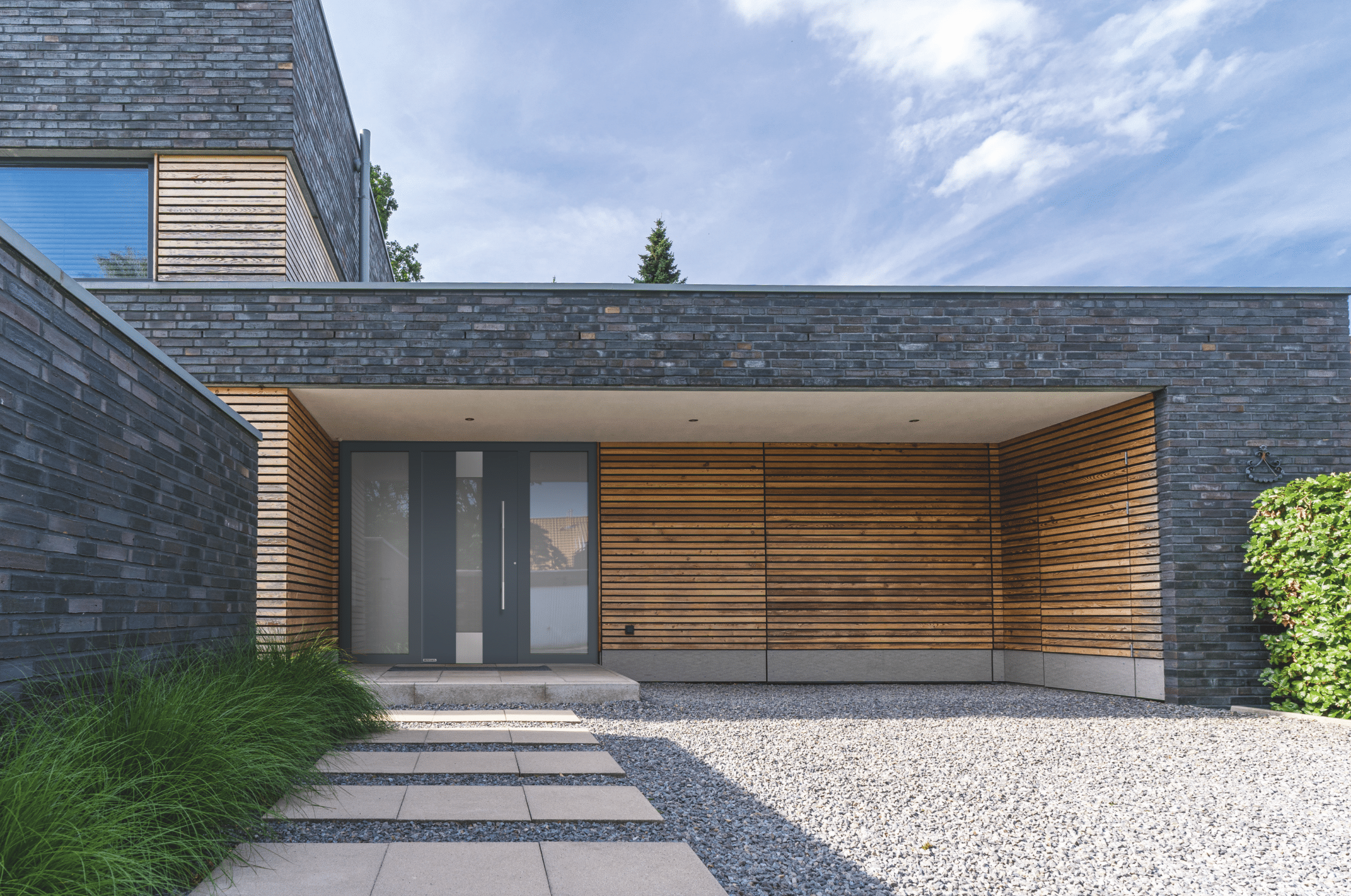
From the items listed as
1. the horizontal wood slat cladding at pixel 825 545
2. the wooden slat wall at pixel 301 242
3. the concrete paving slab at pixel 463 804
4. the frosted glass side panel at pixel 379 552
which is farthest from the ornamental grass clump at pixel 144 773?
the horizontal wood slat cladding at pixel 825 545

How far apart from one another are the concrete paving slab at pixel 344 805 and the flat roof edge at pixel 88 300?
194 centimetres

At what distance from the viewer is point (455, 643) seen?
9.68 meters

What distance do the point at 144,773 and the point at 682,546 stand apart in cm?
734

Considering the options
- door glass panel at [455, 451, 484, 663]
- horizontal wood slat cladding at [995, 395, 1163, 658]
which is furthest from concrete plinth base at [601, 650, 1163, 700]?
door glass panel at [455, 451, 484, 663]

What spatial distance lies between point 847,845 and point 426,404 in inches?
228

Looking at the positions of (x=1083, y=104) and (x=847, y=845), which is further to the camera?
(x=1083, y=104)

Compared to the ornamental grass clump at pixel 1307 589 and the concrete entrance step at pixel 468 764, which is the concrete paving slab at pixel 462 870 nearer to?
the concrete entrance step at pixel 468 764

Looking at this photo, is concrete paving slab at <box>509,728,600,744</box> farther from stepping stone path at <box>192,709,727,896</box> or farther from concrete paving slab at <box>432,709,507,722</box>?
stepping stone path at <box>192,709,727,896</box>

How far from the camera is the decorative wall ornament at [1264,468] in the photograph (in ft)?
25.1

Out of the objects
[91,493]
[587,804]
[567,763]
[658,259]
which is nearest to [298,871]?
[587,804]

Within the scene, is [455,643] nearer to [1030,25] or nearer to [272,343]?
[272,343]

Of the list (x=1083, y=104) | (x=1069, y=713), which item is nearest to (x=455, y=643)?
(x=1069, y=713)

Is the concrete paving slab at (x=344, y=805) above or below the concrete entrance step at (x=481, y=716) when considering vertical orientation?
above

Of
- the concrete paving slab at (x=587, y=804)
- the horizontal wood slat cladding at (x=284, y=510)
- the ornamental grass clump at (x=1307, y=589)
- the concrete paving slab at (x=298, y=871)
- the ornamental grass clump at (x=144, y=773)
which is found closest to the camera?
the ornamental grass clump at (x=144, y=773)
